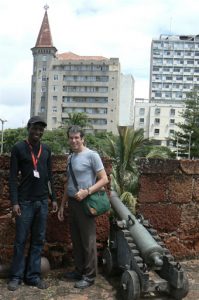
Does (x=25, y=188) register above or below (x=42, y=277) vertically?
above

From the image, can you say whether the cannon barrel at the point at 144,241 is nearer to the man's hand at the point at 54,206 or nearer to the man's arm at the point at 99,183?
the man's arm at the point at 99,183

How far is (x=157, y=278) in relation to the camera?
154 inches

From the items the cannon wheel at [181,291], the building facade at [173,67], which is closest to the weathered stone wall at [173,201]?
the cannon wheel at [181,291]

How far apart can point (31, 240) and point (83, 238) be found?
1.54ft

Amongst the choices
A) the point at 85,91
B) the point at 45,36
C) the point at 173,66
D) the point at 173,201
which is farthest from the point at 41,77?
the point at 173,201

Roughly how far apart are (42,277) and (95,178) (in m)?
1.08

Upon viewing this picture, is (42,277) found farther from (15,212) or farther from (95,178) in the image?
(95,178)

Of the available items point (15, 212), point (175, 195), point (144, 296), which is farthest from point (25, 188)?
point (175, 195)

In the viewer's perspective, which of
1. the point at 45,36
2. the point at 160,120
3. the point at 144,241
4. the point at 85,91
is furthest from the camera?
the point at 45,36

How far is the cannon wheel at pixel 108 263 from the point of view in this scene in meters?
4.24

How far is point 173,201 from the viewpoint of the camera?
15.9 feet

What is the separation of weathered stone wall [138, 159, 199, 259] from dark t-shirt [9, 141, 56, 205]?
48.7 inches

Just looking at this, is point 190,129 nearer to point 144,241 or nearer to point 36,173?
point 144,241

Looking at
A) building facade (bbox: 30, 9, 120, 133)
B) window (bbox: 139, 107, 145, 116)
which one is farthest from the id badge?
window (bbox: 139, 107, 145, 116)
